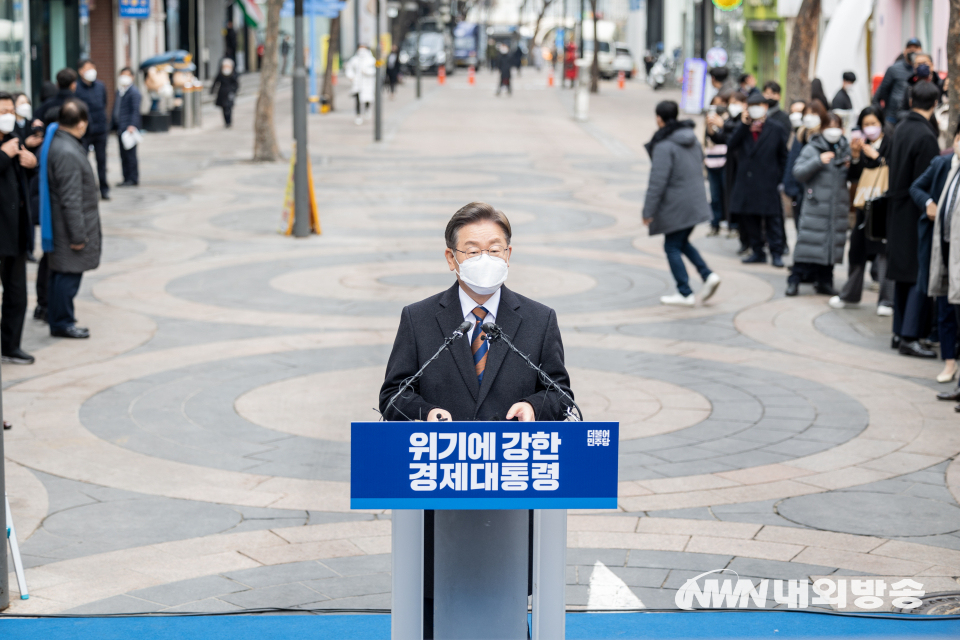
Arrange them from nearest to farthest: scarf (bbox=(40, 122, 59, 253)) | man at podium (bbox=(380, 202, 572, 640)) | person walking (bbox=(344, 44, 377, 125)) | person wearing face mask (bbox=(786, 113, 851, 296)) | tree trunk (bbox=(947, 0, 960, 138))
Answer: man at podium (bbox=(380, 202, 572, 640))
scarf (bbox=(40, 122, 59, 253))
tree trunk (bbox=(947, 0, 960, 138))
person wearing face mask (bbox=(786, 113, 851, 296))
person walking (bbox=(344, 44, 377, 125))

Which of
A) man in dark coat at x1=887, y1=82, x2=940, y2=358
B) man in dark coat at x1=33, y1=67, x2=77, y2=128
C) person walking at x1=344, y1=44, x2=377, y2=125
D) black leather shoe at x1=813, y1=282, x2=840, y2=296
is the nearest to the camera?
man in dark coat at x1=887, y1=82, x2=940, y2=358

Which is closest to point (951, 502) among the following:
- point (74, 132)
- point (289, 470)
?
point (289, 470)

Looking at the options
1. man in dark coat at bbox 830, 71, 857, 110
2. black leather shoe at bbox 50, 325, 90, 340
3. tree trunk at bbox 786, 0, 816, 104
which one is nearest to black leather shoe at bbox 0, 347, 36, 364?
black leather shoe at bbox 50, 325, 90, 340

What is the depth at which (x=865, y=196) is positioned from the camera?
10.7 m

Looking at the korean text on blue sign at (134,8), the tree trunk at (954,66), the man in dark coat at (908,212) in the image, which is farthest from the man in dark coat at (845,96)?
the korean text on blue sign at (134,8)

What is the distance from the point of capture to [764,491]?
6.46 m

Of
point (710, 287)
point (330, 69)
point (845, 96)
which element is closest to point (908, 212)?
point (710, 287)

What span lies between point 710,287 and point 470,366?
312 inches

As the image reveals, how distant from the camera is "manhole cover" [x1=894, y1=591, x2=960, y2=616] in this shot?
16.0 feet

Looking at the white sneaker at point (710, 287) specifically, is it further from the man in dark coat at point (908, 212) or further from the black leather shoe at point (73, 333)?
the black leather shoe at point (73, 333)

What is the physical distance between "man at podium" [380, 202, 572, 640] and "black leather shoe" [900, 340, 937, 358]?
254 inches

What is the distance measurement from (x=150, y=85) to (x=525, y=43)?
276 feet

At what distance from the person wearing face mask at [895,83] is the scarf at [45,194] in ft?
37.0
